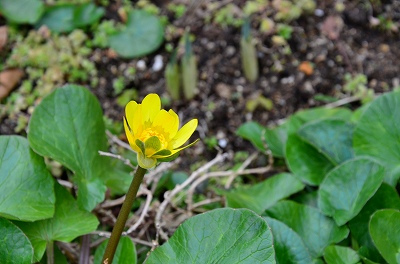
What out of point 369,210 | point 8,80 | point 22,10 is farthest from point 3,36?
point 369,210

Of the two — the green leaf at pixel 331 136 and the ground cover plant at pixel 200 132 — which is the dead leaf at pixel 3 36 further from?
the green leaf at pixel 331 136

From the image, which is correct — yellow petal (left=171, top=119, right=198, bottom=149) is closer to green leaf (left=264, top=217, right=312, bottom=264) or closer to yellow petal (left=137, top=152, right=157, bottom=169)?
yellow petal (left=137, top=152, right=157, bottom=169)

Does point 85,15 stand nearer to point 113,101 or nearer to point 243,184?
point 113,101

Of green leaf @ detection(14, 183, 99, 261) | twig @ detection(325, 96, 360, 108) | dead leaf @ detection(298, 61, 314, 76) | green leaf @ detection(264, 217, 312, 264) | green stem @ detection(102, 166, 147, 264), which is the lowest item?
twig @ detection(325, 96, 360, 108)

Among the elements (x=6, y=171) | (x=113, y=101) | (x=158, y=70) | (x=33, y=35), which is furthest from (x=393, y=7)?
(x=6, y=171)

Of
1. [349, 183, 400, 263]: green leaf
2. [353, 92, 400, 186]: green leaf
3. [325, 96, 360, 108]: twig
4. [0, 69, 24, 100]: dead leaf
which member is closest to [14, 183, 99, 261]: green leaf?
[349, 183, 400, 263]: green leaf

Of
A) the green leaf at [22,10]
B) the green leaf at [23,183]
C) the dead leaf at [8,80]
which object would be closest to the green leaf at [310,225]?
the green leaf at [23,183]
